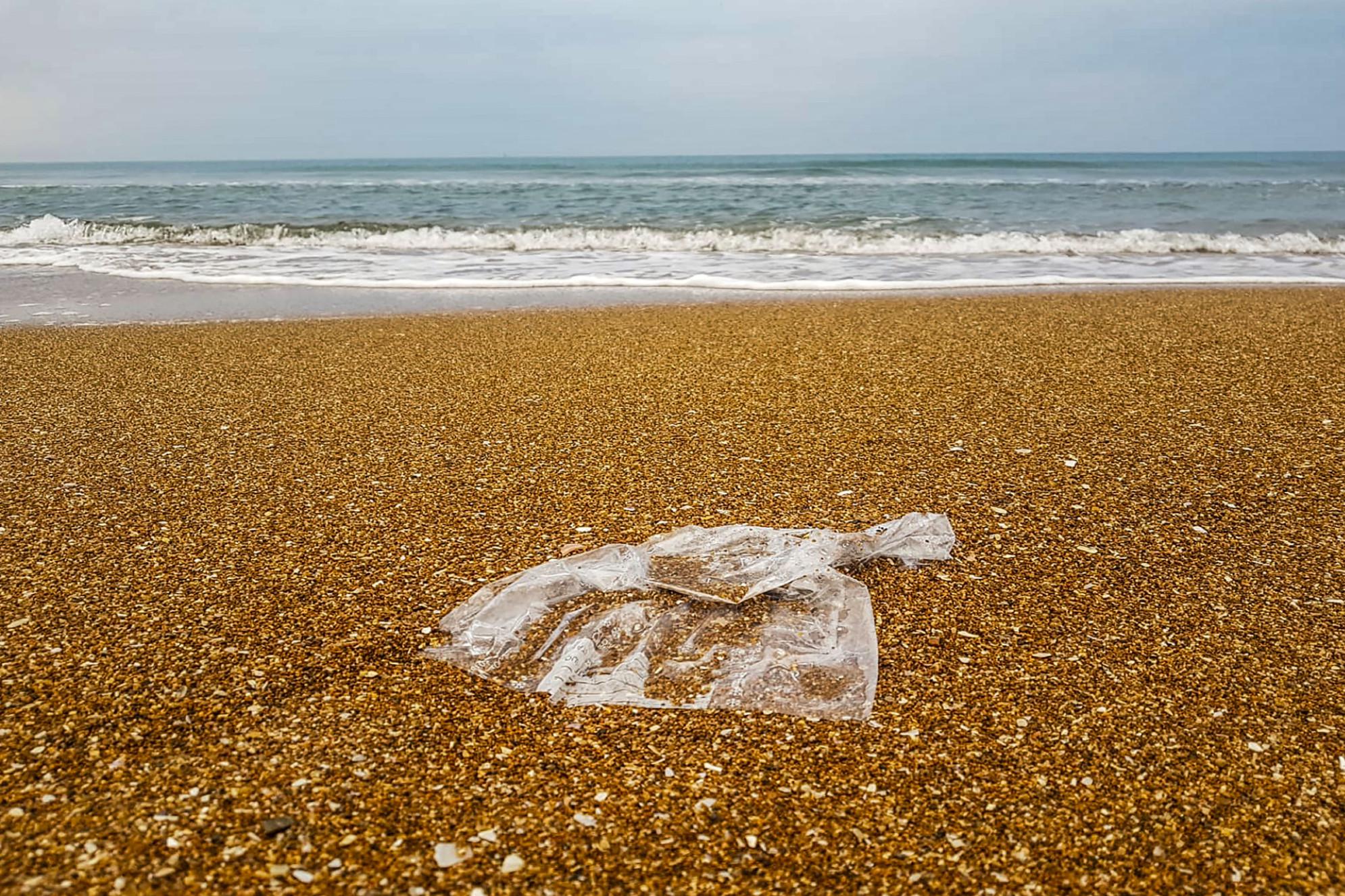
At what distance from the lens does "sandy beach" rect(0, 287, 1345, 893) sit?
1809 millimetres

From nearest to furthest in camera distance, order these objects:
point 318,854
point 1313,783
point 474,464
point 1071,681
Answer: point 318,854
point 1313,783
point 1071,681
point 474,464

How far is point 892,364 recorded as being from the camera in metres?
6.10

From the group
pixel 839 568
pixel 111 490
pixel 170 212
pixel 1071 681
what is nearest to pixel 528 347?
pixel 111 490

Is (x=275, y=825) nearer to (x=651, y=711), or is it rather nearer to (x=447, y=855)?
(x=447, y=855)

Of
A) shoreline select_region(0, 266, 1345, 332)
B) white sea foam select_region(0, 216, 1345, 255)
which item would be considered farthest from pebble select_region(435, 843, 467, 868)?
white sea foam select_region(0, 216, 1345, 255)

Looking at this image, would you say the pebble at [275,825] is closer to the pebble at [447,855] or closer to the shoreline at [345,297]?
the pebble at [447,855]

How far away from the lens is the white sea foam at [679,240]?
1436cm

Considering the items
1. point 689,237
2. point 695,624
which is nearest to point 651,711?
point 695,624

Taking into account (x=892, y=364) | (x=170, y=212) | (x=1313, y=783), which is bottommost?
(x=1313, y=783)

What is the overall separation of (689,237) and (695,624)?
13511 mm

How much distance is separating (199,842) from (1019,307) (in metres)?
8.19

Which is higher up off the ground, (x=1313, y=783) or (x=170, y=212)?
(x=170, y=212)

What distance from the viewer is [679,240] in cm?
1536

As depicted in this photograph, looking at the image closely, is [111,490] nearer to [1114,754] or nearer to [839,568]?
[839,568]
